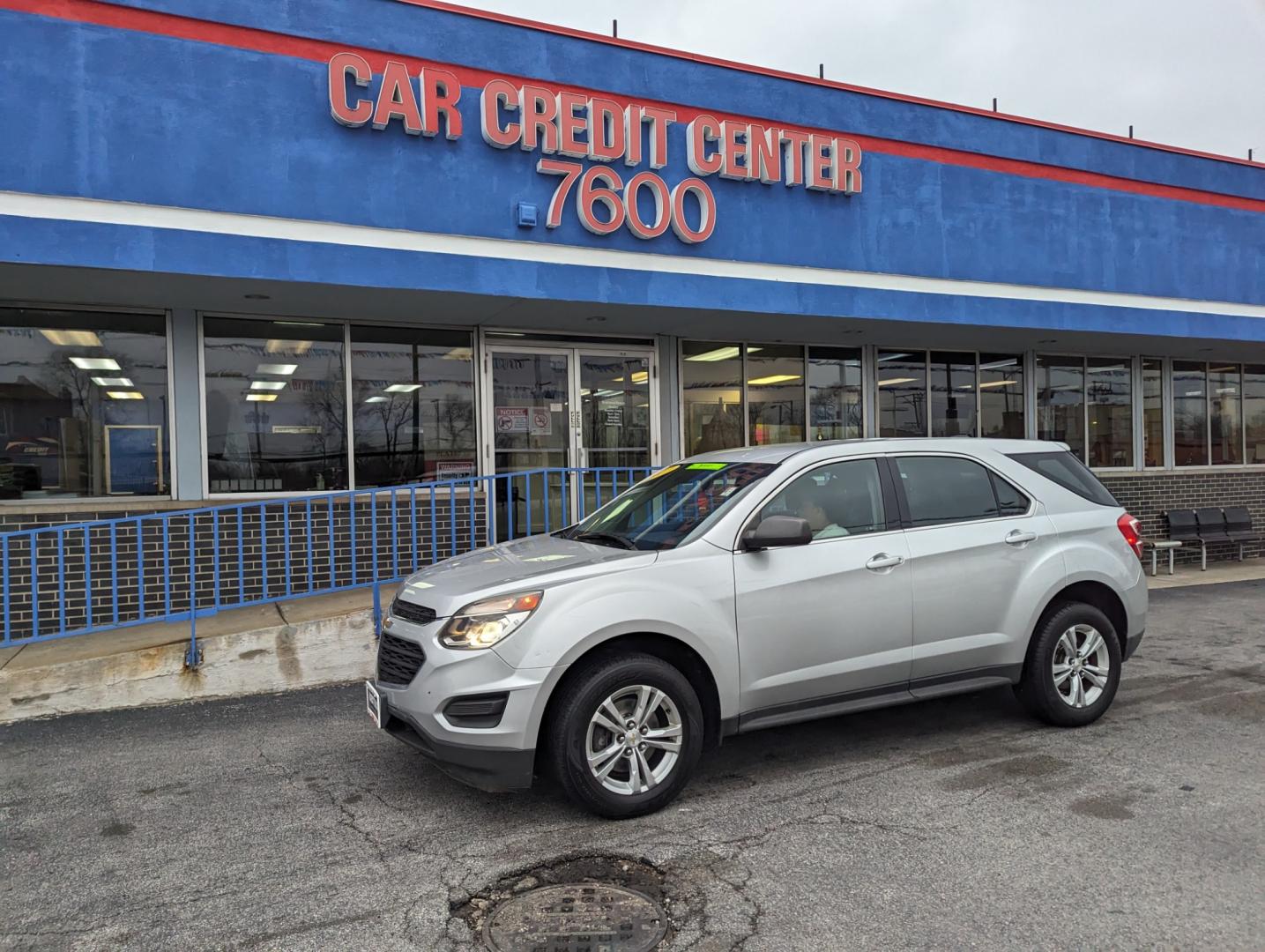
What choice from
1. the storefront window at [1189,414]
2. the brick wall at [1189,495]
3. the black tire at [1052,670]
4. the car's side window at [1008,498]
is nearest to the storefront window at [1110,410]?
the brick wall at [1189,495]

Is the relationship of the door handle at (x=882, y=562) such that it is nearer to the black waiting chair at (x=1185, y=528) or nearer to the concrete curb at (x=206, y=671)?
the concrete curb at (x=206, y=671)

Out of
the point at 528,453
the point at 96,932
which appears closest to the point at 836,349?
the point at 528,453

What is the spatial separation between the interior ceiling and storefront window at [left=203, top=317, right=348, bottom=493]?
29cm

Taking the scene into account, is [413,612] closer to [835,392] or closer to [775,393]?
[775,393]

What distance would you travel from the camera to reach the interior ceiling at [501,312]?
305 inches

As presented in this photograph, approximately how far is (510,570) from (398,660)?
2.32 ft

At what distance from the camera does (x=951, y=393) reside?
Answer: 13148 millimetres

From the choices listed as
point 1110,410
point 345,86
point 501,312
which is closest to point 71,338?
point 345,86

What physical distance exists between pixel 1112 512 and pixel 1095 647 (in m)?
0.91

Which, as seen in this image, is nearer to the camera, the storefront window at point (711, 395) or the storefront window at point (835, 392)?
the storefront window at point (711, 395)

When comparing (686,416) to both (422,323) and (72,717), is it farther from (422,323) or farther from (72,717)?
(72,717)

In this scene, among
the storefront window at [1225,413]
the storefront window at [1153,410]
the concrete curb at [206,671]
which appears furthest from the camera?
the storefront window at [1225,413]

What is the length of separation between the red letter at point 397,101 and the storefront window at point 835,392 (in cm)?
615

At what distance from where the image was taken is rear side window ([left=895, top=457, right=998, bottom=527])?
5.21 meters
